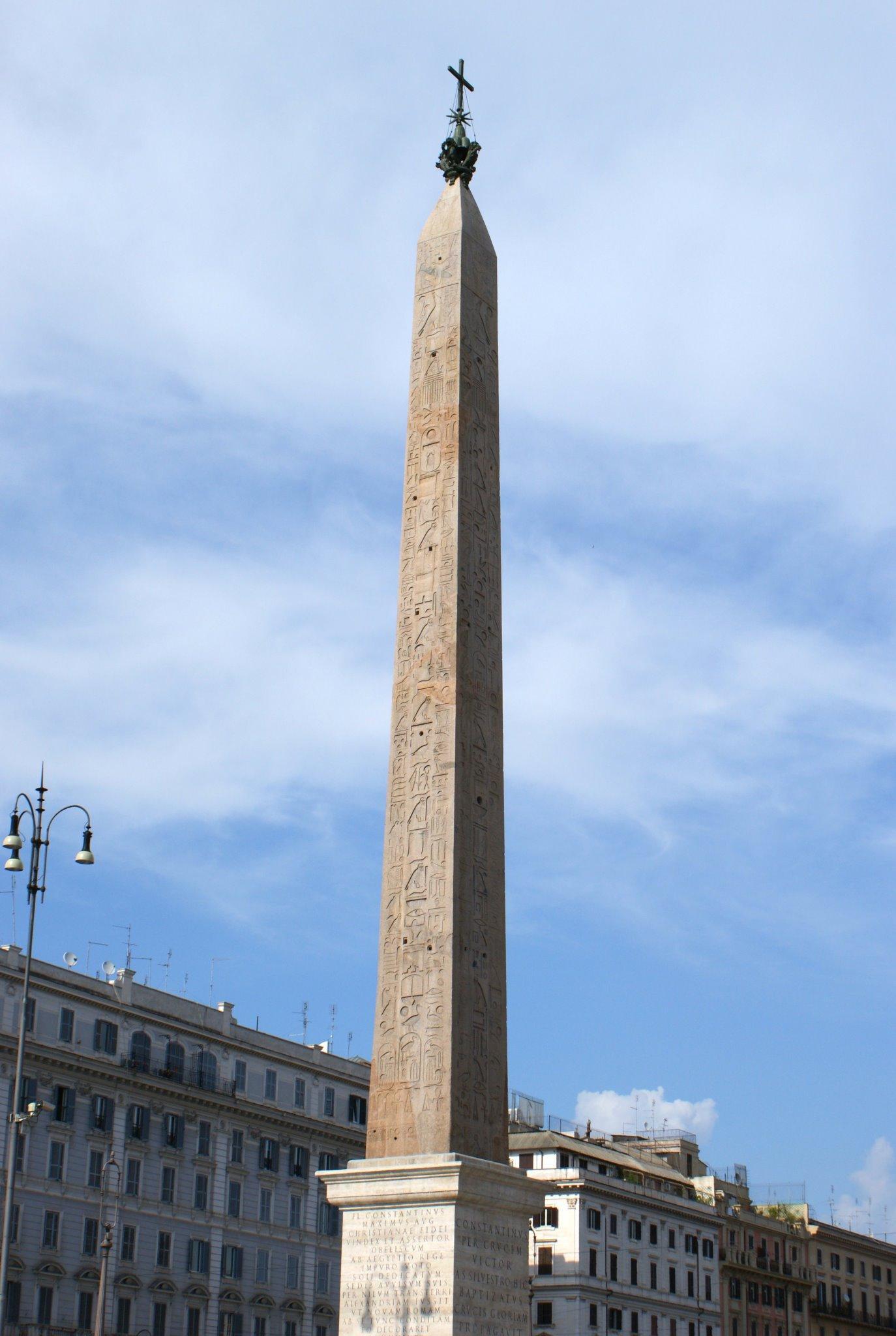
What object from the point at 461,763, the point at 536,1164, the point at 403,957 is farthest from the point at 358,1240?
the point at 536,1164

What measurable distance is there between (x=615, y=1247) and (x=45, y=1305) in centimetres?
2790

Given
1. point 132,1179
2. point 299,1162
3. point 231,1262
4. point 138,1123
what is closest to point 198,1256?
point 231,1262

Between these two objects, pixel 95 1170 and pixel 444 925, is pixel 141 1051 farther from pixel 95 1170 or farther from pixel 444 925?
pixel 444 925

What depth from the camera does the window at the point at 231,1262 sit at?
54656 millimetres

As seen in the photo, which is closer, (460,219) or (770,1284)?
(460,219)

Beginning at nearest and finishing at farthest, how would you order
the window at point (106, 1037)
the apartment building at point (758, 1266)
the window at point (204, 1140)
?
1. the window at point (106, 1037)
2. the window at point (204, 1140)
3. the apartment building at point (758, 1266)

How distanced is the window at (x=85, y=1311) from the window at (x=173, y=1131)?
5333 mm

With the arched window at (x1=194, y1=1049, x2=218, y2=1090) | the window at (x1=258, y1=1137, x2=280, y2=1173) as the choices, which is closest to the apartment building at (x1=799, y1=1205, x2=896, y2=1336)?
the window at (x1=258, y1=1137, x2=280, y2=1173)

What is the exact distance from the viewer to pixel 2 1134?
1869 inches

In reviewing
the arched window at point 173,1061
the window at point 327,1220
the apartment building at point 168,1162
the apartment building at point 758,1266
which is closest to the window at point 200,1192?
the apartment building at point 168,1162

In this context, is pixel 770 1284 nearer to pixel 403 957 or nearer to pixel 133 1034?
pixel 133 1034

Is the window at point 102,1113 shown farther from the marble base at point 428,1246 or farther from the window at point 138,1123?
the marble base at point 428,1246

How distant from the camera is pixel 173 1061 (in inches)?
2130

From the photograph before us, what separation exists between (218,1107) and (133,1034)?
423cm
